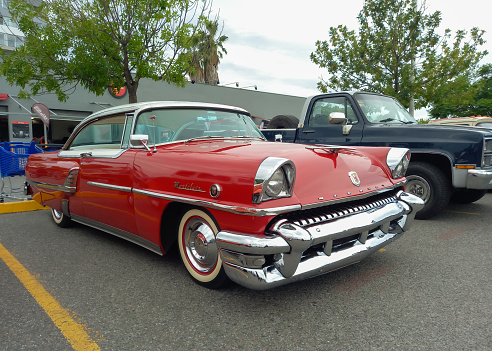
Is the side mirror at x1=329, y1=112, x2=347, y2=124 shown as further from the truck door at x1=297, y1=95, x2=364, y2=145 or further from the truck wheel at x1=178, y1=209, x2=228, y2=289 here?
the truck wheel at x1=178, y1=209, x2=228, y2=289

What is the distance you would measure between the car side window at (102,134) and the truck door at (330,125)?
116 inches

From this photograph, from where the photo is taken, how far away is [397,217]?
111 inches

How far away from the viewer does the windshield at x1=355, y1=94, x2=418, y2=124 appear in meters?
5.36

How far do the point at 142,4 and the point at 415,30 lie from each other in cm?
980

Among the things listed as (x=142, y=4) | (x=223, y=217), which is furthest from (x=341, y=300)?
(x=142, y=4)

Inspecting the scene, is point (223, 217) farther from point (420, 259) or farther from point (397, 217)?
point (420, 259)

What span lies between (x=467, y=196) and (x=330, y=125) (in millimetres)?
2474

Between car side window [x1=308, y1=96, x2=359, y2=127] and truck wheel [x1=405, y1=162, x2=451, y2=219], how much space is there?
111cm

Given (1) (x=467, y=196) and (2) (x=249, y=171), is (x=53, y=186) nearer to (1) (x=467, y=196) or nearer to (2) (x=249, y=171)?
(2) (x=249, y=171)

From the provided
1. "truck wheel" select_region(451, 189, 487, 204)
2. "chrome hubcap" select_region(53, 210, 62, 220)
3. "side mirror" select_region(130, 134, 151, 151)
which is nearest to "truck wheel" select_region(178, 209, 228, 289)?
"side mirror" select_region(130, 134, 151, 151)

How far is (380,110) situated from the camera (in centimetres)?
549

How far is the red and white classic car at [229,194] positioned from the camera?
2115mm

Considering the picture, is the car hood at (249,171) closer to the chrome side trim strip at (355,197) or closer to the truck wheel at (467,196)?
the chrome side trim strip at (355,197)

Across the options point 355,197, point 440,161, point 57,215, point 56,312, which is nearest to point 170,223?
point 56,312
